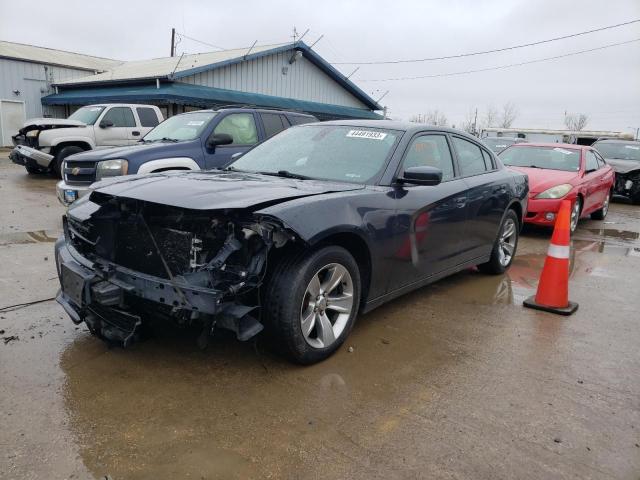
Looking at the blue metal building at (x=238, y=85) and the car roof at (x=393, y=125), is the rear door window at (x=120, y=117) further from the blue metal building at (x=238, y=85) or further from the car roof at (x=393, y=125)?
the car roof at (x=393, y=125)

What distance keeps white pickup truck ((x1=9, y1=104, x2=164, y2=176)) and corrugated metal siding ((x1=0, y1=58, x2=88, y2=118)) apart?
14.3m

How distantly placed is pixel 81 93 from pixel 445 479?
25267 millimetres

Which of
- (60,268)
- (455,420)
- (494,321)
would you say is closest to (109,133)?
(60,268)

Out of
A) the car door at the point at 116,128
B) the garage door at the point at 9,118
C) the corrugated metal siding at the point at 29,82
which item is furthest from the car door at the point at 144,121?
the corrugated metal siding at the point at 29,82

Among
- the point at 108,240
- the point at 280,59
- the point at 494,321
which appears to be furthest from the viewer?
the point at 280,59

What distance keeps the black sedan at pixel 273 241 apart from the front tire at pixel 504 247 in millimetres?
1416

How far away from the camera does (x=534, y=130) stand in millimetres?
35000

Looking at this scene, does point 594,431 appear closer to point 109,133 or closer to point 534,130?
point 109,133

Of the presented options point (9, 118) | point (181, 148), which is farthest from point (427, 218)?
point (9, 118)

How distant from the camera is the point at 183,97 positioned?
17.6 m

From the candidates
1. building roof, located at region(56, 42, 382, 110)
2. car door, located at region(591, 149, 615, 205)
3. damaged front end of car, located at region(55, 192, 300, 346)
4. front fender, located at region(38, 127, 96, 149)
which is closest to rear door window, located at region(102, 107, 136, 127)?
front fender, located at region(38, 127, 96, 149)

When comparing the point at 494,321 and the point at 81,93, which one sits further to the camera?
the point at 81,93

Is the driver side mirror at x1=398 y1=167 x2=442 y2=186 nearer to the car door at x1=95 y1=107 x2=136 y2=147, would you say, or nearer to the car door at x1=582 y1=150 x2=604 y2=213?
the car door at x1=582 y1=150 x2=604 y2=213

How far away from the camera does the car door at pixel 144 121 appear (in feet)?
42.1
